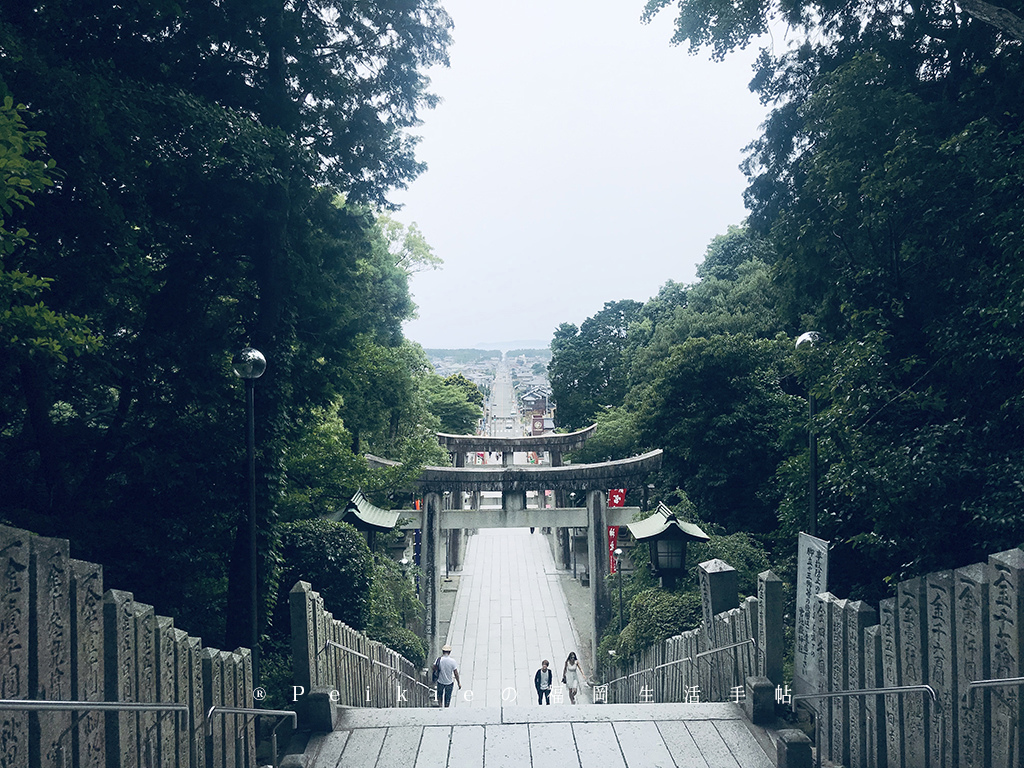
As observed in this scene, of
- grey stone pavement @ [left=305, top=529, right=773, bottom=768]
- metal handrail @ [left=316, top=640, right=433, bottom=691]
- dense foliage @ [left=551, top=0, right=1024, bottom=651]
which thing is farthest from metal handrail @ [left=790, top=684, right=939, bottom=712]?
metal handrail @ [left=316, top=640, right=433, bottom=691]

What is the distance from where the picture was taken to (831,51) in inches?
659

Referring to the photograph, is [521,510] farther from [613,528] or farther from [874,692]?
[874,692]

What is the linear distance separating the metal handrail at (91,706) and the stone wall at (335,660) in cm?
219

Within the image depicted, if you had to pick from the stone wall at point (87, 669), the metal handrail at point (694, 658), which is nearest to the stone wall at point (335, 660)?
the stone wall at point (87, 669)

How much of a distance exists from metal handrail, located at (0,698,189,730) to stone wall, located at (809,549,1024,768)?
15.6 feet

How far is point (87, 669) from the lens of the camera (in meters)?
4.65

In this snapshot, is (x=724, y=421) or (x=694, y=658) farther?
(x=724, y=421)

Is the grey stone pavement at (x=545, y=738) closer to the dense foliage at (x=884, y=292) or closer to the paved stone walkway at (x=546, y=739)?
the paved stone walkway at (x=546, y=739)

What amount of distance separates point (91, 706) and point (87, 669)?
0.76m

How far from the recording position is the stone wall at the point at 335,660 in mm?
7938

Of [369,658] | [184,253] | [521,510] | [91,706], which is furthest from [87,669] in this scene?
[521,510]

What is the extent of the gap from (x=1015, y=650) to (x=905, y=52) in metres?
13.3

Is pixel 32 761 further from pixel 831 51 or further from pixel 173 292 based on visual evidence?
pixel 831 51

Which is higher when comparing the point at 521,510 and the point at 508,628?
the point at 521,510
